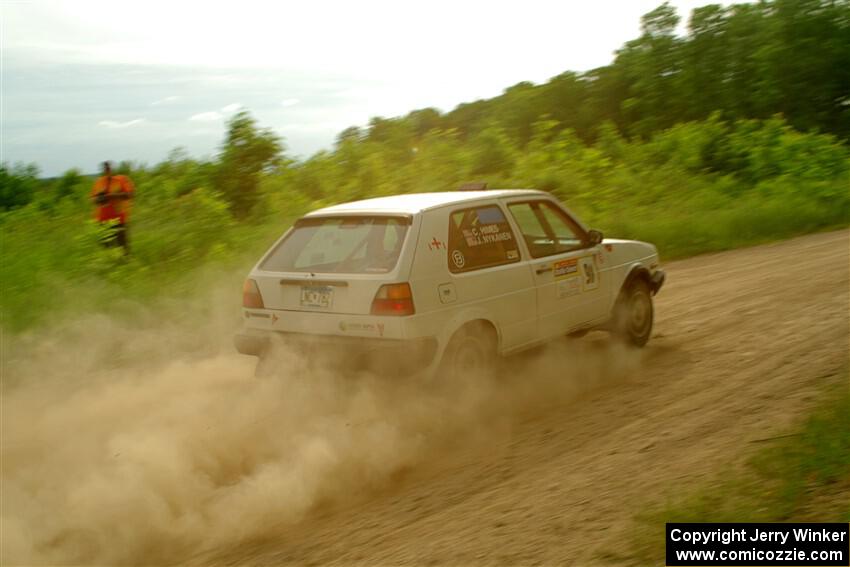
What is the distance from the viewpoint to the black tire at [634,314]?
310 inches

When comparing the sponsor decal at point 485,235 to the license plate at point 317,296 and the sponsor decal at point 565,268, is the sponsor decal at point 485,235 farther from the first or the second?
the license plate at point 317,296

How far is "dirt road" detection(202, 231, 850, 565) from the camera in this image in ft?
14.0

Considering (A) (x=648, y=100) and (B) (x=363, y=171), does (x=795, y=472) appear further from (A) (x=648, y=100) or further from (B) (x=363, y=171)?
(A) (x=648, y=100)

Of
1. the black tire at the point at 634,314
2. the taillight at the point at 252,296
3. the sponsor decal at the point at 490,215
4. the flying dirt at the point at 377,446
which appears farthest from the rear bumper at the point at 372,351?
the black tire at the point at 634,314

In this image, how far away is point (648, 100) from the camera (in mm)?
43219

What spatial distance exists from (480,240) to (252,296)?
1.78 meters

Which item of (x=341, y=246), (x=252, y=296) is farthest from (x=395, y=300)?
(x=252, y=296)

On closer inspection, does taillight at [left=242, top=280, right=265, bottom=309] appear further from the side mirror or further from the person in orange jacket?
the person in orange jacket

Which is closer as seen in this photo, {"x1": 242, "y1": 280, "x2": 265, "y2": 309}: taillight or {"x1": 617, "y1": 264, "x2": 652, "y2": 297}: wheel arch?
{"x1": 242, "y1": 280, "x2": 265, "y2": 309}: taillight

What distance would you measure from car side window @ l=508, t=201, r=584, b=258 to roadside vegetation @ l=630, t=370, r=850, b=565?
255 cm

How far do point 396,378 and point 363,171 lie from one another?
1312cm

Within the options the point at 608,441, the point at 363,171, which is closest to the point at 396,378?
the point at 608,441

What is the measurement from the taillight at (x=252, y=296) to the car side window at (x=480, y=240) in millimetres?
1465

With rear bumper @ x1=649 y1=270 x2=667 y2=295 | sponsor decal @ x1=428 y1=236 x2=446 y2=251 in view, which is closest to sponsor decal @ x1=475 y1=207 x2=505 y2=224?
sponsor decal @ x1=428 y1=236 x2=446 y2=251
